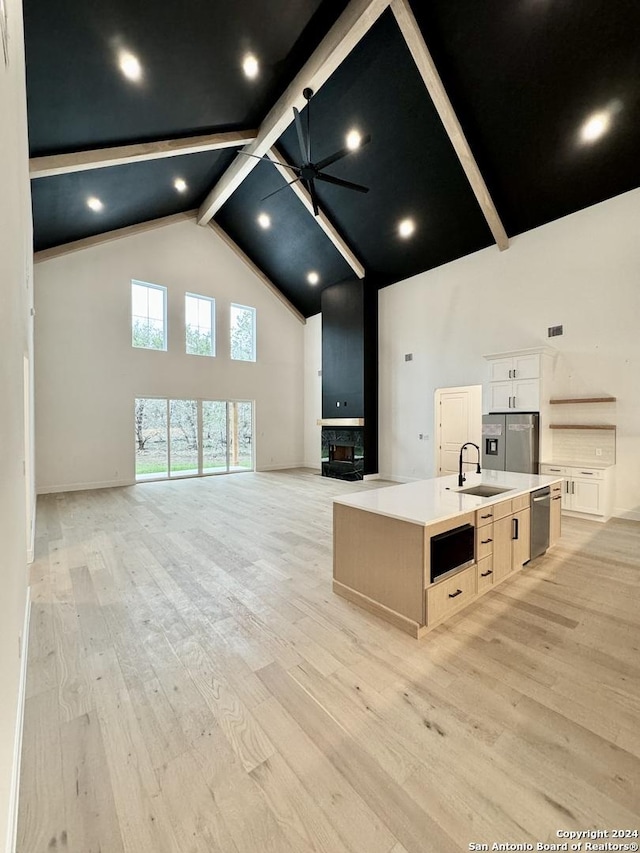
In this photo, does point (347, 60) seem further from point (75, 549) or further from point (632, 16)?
point (75, 549)

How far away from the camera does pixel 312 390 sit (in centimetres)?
1049

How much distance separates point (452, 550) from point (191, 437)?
7.48 m

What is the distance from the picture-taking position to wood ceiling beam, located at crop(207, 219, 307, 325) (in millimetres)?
9031

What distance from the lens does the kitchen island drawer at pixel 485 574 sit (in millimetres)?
2596

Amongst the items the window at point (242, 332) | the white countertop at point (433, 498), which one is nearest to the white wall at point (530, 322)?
the white countertop at point (433, 498)

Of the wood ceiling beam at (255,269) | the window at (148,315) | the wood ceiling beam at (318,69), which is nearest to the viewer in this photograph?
the wood ceiling beam at (318,69)

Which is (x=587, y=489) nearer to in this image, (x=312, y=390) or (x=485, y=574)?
(x=485, y=574)

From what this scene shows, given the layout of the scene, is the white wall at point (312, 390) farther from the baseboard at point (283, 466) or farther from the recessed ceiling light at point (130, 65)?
the recessed ceiling light at point (130, 65)

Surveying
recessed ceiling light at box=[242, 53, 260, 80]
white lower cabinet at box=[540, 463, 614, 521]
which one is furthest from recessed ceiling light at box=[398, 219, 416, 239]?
white lower cabinet at box=[540, 463, 614, 521]

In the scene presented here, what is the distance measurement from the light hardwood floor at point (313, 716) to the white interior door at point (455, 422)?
3.88 meters

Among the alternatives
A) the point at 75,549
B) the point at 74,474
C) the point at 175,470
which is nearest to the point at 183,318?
the point at 175,470

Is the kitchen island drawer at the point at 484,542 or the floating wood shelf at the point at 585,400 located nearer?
the kitchen island drawer at the point at 484,542

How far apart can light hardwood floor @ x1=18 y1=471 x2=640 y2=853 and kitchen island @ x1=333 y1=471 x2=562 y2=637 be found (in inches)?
6.1

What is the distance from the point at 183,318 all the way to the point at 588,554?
8.62 metres
